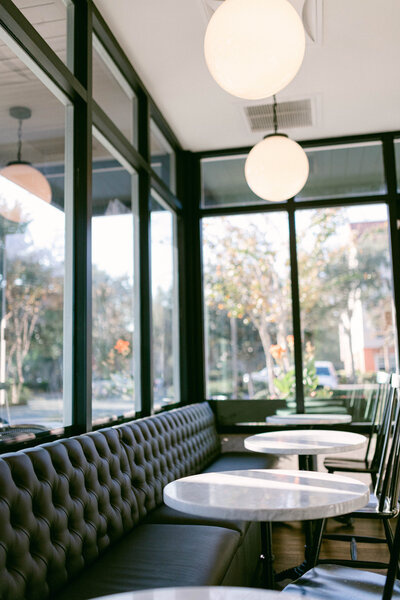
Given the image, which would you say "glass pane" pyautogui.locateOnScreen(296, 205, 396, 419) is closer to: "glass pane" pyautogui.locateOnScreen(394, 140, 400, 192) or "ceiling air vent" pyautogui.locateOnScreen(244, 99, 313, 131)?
"glass pane" pyautogui.locateOnScreen(394, 140, 400, 192)

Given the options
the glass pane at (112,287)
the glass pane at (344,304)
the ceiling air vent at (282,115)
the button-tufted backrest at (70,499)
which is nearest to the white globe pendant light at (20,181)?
the glass pane at (112,287)

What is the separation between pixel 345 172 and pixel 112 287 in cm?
281

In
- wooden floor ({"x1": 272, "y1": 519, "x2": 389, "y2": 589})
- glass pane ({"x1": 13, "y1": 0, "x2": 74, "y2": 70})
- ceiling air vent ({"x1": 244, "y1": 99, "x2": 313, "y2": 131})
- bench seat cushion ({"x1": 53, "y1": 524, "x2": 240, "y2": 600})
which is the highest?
ceiling air vent ({"x1": 244, "y1": 99, "x2": 313, "y2": 131})

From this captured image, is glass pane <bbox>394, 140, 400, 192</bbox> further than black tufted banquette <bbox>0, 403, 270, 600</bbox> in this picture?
Yes

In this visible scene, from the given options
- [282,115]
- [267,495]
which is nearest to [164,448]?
[267,495]

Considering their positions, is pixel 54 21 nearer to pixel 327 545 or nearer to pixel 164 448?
pixel 164 448

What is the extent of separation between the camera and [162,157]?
4809mm

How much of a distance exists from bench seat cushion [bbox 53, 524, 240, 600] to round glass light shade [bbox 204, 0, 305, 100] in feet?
6.28

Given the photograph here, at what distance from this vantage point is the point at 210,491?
175cm

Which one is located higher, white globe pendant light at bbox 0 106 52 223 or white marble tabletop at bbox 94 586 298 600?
white globe pendant light at bbox 0 106 52 223

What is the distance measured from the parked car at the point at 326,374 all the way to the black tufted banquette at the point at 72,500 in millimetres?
2232

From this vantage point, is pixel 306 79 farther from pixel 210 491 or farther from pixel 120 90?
pixel 210 491

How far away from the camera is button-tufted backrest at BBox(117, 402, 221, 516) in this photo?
2.80 meters

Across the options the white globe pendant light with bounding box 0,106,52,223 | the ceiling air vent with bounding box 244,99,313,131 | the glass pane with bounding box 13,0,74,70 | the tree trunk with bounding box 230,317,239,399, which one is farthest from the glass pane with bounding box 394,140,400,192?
the white globe pendant light with bounding box 0,106,52,223
